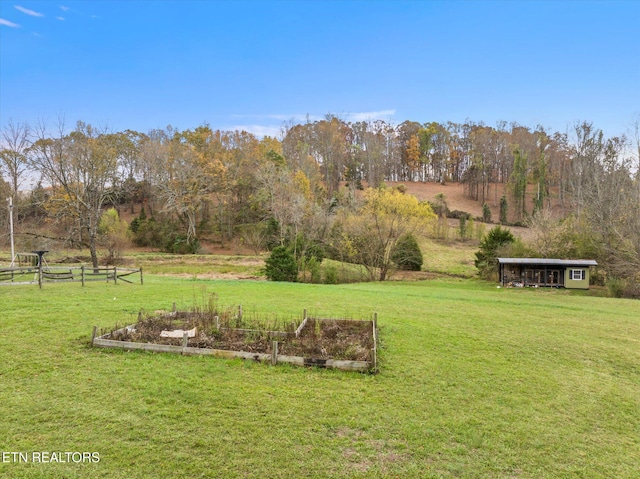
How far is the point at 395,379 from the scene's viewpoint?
6.42m

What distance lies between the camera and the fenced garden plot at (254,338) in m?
7.07

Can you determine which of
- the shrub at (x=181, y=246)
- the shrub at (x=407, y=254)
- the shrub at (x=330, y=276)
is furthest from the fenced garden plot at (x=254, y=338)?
the shrub at (x=181, y=246)

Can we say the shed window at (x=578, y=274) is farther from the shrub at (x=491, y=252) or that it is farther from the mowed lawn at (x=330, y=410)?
the mowed lawn at (x=330, y=410)

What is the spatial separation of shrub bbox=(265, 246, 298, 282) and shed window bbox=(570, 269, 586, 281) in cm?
1814

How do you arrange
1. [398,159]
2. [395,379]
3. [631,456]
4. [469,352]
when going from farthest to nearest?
1. [398,159]
2. [469,352]
3. [395,379]
4. [631,456]

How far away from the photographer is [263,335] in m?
8.27

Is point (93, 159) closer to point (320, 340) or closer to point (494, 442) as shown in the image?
point (320, 340)

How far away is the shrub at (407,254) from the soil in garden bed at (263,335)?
18.2 m

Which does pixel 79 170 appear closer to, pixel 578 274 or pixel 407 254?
pixel 407 254

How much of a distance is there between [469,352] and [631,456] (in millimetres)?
3653

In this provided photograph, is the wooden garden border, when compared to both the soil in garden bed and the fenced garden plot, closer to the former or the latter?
the fenced garden plot

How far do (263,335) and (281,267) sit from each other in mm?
16070

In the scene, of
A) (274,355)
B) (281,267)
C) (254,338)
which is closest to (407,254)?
(281,267)

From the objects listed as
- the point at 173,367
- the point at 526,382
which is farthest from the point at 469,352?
the point at 173,367
